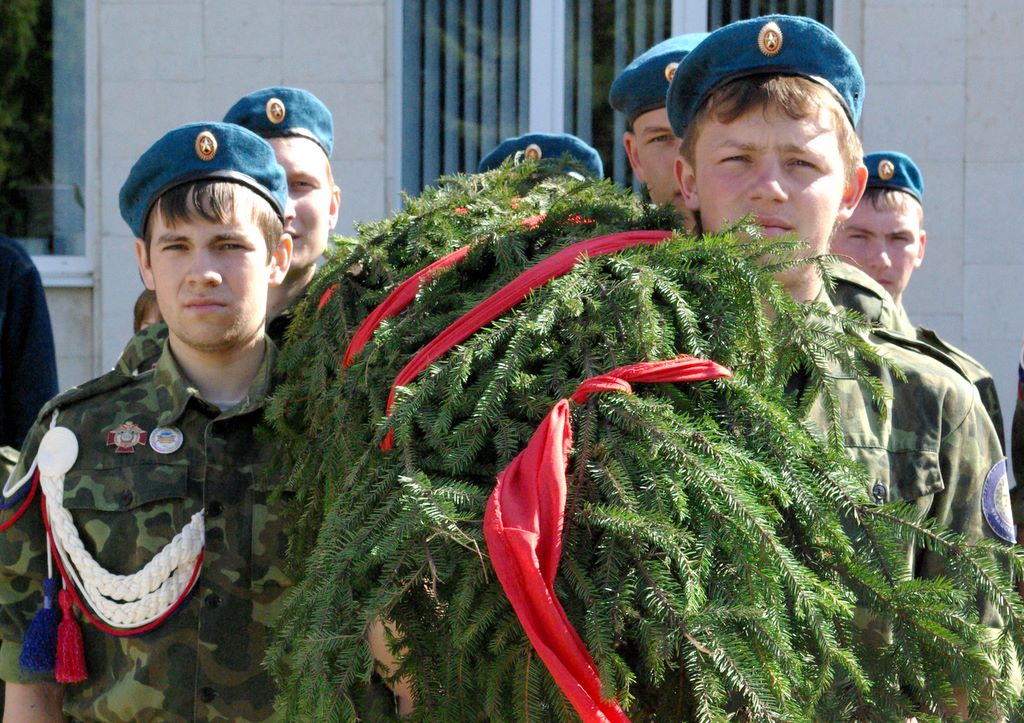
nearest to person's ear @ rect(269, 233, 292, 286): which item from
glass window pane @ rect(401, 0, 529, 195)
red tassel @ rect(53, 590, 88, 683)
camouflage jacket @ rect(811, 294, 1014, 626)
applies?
red tassel @ rect(53, 590, 88, 683)

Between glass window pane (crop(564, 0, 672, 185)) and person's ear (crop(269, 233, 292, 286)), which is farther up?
glass window pane (crop(564, 0, 672, 185))

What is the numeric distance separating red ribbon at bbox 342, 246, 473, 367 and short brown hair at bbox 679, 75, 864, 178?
1.57 feet

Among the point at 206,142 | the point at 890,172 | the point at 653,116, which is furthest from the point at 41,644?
the point at 890,172

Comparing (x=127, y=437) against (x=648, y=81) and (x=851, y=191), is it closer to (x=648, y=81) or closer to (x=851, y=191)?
(x=851, y=191)

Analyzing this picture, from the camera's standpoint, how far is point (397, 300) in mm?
2188

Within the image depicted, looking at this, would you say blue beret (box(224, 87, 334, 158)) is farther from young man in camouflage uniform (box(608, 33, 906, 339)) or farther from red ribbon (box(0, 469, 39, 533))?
red ribbon (box(0, 469, 39, 533))

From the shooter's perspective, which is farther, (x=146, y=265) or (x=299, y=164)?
(x=299, y=164)

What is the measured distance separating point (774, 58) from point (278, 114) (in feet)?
4.89

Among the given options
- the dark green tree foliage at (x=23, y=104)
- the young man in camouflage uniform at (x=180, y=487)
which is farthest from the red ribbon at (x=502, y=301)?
the dark green tree foliage at (x=23, y=104)

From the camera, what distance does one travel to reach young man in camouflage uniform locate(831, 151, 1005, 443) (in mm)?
3963

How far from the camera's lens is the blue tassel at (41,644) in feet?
8.13

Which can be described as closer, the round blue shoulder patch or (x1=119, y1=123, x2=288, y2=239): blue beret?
the round blue shoulder patch

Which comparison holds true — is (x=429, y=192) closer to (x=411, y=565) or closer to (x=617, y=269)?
(x=617, y=269)

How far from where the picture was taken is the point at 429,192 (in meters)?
2.55
